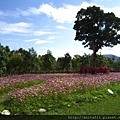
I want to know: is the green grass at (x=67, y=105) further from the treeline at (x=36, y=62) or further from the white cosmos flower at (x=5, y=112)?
the treeline at (x=36, y=62)

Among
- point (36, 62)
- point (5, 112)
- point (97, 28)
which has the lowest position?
point (5, 112)

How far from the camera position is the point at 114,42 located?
2761 cm

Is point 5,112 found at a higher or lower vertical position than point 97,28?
lower

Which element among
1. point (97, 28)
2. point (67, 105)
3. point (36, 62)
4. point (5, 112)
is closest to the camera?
point (5, 112)

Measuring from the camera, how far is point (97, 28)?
28.1 metres

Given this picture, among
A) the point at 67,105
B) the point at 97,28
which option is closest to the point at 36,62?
the point at 97,28

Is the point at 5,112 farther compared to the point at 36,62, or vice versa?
the point at 36,62

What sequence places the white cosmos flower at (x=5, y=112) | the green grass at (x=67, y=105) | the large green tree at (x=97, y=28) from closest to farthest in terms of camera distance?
the white cosmos flower at (x=5, y=112) < the green grass at (x=67, y=105) < the large green tree at (x=97, y=28)

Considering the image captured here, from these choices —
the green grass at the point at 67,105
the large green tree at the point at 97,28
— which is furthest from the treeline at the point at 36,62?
the green grass at the point at 67,105

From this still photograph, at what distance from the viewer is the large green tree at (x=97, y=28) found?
27.7 m

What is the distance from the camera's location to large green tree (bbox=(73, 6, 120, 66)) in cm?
2767

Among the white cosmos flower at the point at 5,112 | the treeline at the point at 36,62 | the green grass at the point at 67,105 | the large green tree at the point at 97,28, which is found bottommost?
the white cosmos flower at the point at 5,112

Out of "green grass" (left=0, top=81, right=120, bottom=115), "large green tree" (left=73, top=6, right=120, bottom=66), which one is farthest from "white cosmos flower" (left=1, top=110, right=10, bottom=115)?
"large green tree" (left=73, top=6, right=120, bottom=66)

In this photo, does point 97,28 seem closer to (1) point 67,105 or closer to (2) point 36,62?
(2) point 36,62
